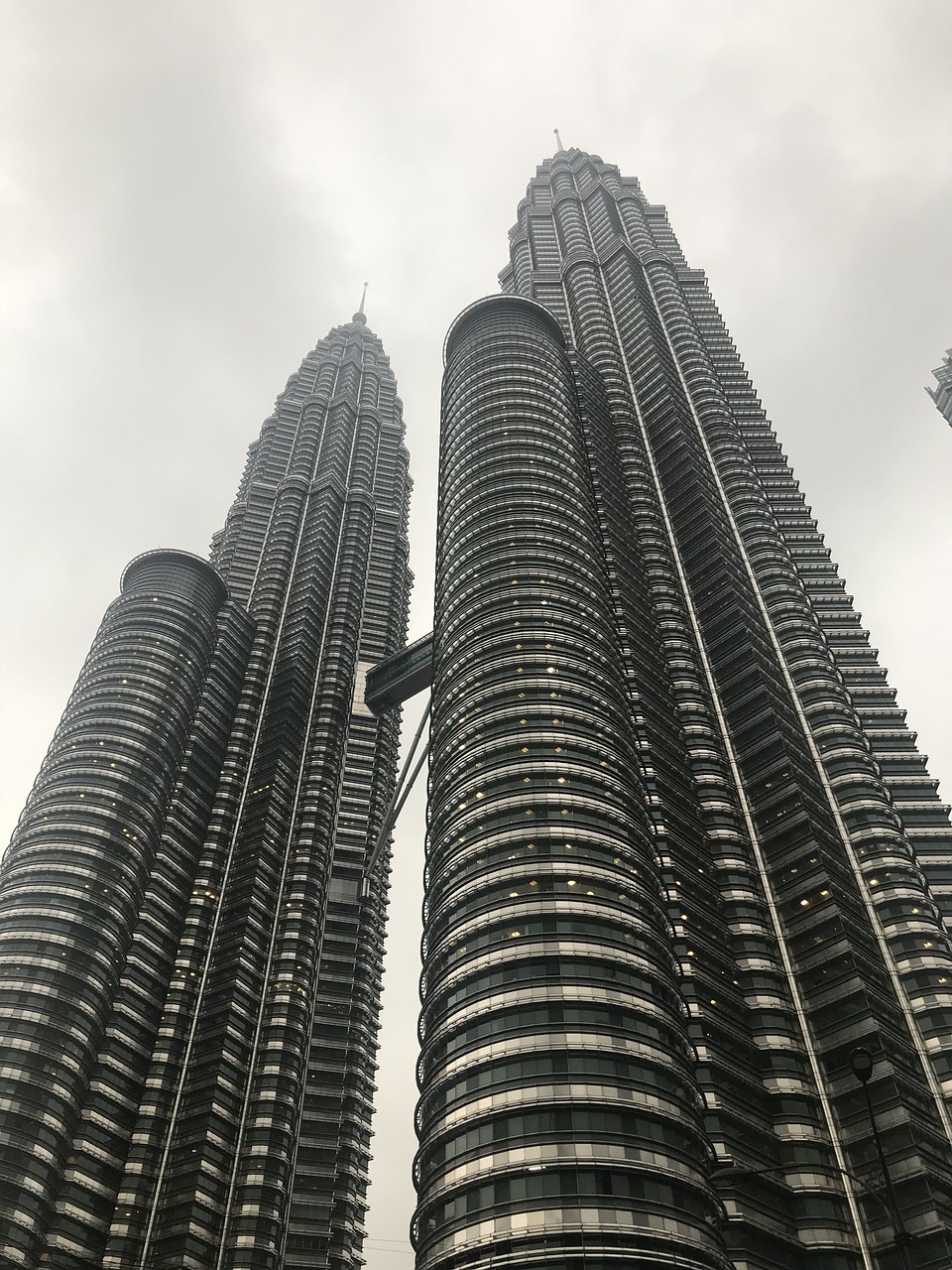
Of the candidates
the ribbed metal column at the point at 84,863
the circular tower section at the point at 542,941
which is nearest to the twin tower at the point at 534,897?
the circular tower section at the point at 542,941

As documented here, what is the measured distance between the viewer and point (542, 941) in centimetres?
8462

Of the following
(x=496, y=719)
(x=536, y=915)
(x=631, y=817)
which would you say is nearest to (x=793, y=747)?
(x=631, y=817)

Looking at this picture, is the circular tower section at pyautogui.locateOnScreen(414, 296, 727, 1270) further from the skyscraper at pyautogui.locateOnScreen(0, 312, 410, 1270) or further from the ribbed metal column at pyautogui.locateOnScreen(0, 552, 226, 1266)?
the skyscraper at pyautogui.locateOnScreen(0, 312, 410, 1270)

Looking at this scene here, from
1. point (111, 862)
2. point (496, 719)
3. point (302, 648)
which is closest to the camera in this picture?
point (496, 719)

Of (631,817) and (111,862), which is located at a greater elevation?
(111,862)

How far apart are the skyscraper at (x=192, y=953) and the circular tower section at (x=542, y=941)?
45.8 metres

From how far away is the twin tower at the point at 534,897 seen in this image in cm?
7969

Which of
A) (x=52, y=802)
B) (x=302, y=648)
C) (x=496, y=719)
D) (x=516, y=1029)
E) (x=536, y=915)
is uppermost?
(x=302, y=648)

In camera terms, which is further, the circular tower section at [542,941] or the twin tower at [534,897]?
the twin tower at [534,897]

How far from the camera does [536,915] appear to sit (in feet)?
283

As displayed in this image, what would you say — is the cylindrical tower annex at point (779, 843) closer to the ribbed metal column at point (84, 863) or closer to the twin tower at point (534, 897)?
the twin tower at point (534, 897)

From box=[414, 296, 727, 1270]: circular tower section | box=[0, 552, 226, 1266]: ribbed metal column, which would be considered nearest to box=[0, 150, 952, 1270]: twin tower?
box=[414, 296, 727, 1270]: circular tower section

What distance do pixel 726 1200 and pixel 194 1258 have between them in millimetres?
64464

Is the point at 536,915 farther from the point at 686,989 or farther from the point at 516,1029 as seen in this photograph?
the point at 686,989
